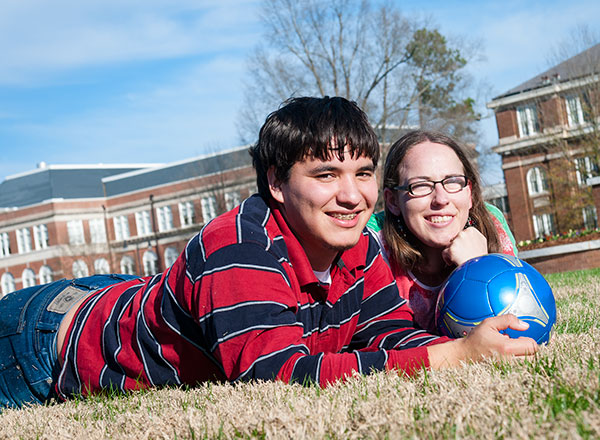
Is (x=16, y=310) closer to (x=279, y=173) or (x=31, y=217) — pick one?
(x=279, y=173)

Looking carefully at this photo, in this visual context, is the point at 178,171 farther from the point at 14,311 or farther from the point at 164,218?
the point at 14,311

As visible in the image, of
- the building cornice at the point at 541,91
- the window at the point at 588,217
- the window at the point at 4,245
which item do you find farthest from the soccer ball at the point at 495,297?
the window at the point at 4,245

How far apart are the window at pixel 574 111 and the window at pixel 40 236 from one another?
188 ft

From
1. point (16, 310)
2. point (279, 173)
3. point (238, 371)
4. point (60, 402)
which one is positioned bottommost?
point (60, 402)

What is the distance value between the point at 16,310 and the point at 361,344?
2.43 meters

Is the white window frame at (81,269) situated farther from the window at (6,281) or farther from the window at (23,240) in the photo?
the window at (6,281)

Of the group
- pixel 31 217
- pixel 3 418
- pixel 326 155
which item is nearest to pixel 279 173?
pixel 326 155

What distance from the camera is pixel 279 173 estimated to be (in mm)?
3295

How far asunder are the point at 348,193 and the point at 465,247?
1.59m

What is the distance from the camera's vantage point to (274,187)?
3.34m

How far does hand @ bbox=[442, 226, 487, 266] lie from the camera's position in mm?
4426

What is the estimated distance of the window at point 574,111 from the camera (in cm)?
3956

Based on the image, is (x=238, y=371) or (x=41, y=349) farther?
(x=41, y=349)

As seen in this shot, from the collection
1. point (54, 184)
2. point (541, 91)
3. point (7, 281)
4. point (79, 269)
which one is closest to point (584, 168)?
point (541, 91)
